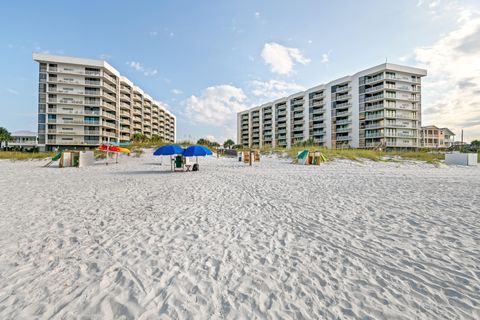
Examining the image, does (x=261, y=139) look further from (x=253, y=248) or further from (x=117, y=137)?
(x=253, y=248)

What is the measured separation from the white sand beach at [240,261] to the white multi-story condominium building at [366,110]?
147 feet

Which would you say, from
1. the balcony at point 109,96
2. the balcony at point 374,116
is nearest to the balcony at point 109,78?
the balcony at point 109,96

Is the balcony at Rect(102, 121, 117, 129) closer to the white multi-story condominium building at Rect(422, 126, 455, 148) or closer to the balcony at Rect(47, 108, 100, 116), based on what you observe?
the balcony at Rect(47, 108, 100, 116)

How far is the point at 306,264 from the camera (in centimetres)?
297

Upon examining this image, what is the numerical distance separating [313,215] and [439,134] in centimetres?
7841

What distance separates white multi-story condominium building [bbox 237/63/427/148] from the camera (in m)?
46.4

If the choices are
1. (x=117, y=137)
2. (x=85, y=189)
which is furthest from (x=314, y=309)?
(x=117, y=137)

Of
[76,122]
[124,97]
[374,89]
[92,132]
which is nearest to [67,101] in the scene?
[76,122]

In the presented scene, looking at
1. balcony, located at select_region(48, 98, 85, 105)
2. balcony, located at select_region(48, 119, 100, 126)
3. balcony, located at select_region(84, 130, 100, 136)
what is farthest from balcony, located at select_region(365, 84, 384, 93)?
balcony, located at select_region(48, 98, 85, 105)

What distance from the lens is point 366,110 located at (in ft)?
159

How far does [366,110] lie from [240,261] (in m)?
54.8

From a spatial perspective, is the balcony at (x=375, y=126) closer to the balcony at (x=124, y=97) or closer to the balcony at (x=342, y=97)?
the balcony at (x=342, y=97)

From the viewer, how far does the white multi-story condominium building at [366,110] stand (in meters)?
46.4

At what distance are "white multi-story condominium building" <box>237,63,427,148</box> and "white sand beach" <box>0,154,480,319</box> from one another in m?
44.8
